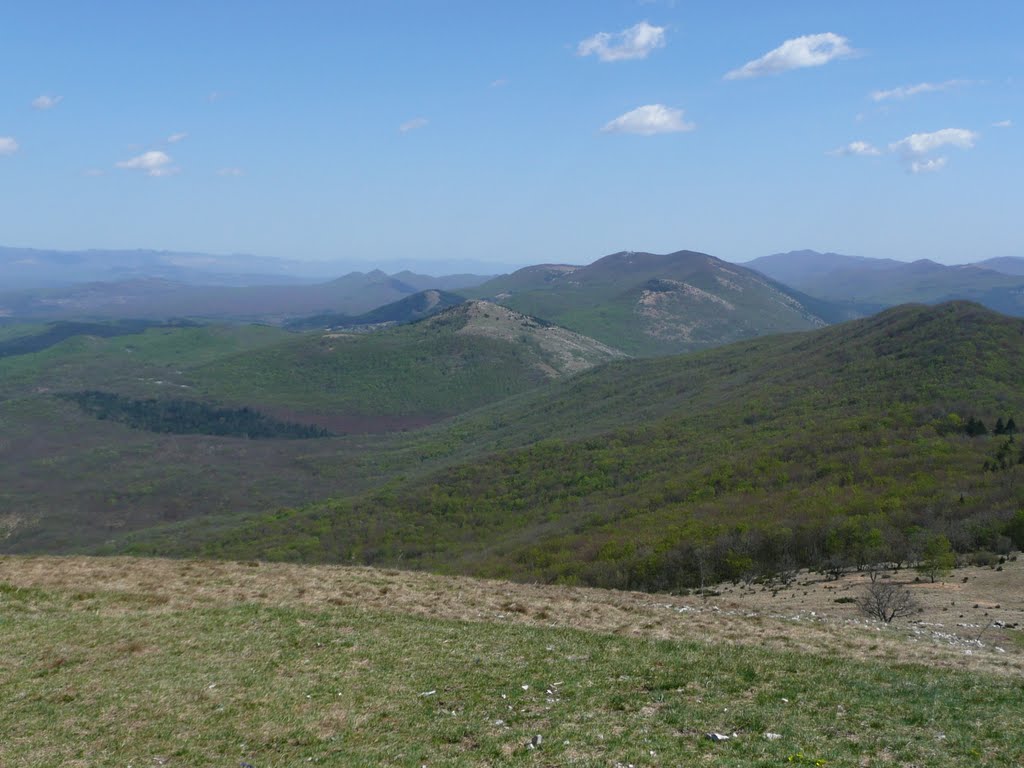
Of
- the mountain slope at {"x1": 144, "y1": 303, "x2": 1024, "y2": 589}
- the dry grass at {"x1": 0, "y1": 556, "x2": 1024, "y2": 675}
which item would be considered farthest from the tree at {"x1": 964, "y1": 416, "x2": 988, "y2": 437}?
the dry grass at {"x1": 0, "y1": 556, "x2": 1024, "y2": 675}

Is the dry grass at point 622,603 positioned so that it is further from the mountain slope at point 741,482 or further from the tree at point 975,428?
the tree at point 975,428

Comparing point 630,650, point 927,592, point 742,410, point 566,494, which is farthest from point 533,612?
point 742,410

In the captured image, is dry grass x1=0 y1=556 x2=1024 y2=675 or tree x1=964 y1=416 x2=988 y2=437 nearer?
dry grass x1=0 y1=556 x2=1024 y2=675

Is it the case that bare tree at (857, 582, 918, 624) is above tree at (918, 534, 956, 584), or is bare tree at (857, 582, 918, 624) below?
above

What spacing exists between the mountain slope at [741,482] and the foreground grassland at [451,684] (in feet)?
73.5

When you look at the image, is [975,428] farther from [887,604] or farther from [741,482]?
[887,604]

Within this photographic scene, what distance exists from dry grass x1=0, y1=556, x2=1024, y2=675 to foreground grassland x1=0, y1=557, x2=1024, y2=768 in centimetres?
20

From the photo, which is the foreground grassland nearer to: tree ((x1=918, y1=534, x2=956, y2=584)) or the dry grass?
the dry grass

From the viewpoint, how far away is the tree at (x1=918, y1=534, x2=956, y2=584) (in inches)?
1465

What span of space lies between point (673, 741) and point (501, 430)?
145 metres

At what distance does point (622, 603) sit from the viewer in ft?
98.7

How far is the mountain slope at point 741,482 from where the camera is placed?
49.1 metres

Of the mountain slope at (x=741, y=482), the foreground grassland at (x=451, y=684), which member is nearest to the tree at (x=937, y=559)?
the mountain slope at (x=741, y=482)

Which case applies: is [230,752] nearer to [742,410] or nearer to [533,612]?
[533,612]
